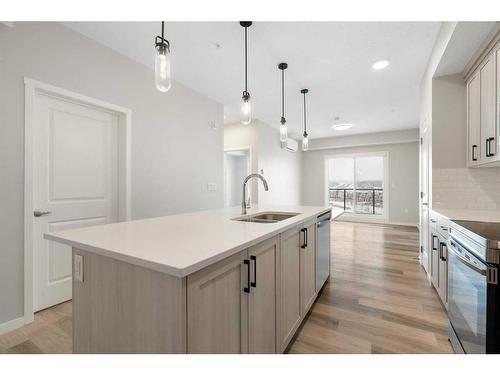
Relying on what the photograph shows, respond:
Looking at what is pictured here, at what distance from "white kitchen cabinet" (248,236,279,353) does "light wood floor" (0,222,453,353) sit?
466 millimetres

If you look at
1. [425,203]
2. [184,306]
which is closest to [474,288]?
[184,306]

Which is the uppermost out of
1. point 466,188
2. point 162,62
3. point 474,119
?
point 162,62

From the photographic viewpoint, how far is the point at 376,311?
7.09 feet

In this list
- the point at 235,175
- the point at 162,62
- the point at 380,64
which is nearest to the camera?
the point at 162,62

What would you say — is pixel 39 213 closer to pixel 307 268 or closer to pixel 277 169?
pixel 307 268

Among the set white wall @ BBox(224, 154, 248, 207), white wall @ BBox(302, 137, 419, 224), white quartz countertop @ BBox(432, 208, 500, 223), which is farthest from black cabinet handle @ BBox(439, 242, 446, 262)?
white wall @ BBox(224, 154, 248, 207)

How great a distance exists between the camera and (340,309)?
86.4 inches

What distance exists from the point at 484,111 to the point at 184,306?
8.96ft

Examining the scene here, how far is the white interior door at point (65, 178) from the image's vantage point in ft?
7.06

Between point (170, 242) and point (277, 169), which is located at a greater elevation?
point (277, 169)

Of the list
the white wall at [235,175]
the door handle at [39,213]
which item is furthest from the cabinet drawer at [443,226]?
the white wall at [235,175]

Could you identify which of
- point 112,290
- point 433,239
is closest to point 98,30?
point 112,290

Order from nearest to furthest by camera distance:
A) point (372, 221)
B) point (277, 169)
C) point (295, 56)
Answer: point (295, 56) < point (277, 169) < point (372, 221)
